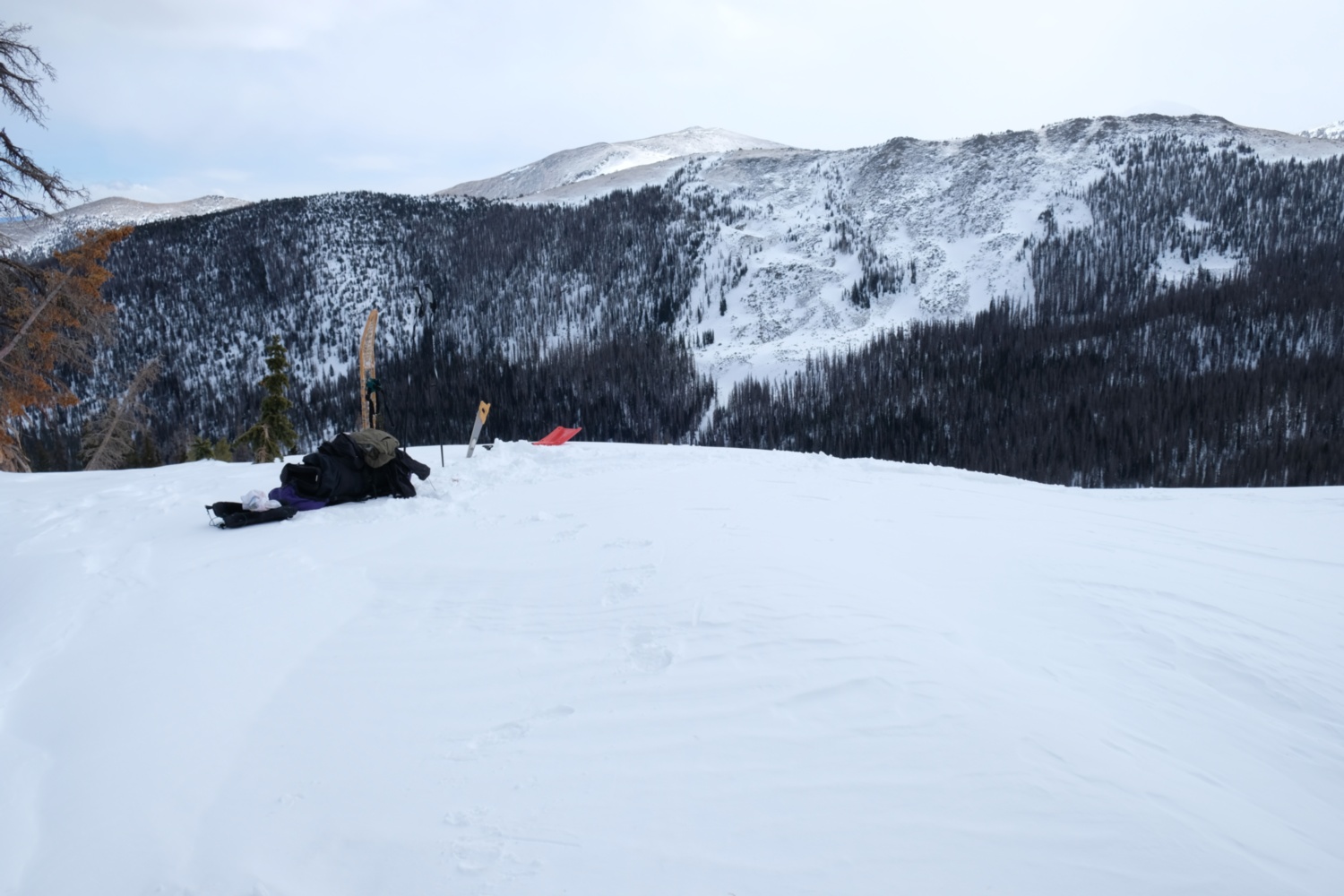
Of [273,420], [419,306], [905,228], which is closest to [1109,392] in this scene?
[905,228]

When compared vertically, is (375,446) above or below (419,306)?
below

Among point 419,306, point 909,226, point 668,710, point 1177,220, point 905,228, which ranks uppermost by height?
point 909,226

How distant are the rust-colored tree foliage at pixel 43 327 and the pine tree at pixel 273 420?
10434mm

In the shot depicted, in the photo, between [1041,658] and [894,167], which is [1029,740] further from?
[894,167]

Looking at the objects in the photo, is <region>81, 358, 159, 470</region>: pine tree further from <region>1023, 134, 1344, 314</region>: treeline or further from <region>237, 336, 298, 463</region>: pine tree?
<region>1023, 134, 1344, 314</region>: treeline

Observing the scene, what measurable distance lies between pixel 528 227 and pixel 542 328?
23742 mm

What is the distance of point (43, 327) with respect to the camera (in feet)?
57.1

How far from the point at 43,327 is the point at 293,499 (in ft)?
A: 51.3

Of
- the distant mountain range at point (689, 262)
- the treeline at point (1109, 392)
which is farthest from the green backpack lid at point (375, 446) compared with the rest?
the distant mountain range at point (689, 262)

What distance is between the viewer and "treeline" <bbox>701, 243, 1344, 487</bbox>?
153 feet

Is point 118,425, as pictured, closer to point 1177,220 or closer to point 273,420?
point 273,420

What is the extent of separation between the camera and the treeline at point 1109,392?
4650cm

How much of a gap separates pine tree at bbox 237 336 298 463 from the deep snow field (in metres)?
26.3

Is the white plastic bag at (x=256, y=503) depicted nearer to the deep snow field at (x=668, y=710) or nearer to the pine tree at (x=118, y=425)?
the deep snow field at (x=668, y=710)
